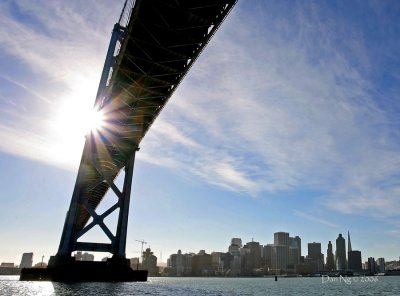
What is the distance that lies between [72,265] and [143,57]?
55.8ft

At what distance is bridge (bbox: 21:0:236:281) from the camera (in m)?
20.6

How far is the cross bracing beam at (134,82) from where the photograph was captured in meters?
20.6

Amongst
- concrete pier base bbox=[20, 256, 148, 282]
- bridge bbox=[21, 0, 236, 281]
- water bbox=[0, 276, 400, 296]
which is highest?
bridge bbox=[21, 0, 236, 281]

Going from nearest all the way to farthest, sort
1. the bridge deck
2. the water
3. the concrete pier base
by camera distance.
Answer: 1. the bridge deck
2. the water
3. the concrete pier base

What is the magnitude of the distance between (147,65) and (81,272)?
16.9m

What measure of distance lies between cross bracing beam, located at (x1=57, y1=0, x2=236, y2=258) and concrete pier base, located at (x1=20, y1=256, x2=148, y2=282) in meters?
0.83

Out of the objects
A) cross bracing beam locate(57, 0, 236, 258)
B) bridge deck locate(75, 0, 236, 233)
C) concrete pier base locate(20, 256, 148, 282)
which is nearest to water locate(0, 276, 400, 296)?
concrete pier base locate(20, 256, 148, 282)

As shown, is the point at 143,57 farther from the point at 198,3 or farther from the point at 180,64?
the point at 198,3

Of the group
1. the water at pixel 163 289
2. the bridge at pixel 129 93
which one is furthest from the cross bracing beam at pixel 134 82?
the water at pixel 163 289

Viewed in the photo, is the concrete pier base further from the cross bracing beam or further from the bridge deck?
the bridge deck

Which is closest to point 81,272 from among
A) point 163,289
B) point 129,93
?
point 163,289

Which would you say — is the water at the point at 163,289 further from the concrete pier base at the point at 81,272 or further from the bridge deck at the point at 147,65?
the bridge deck at the point at 147,65

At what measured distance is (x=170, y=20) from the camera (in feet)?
68.9

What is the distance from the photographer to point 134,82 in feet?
87.4
